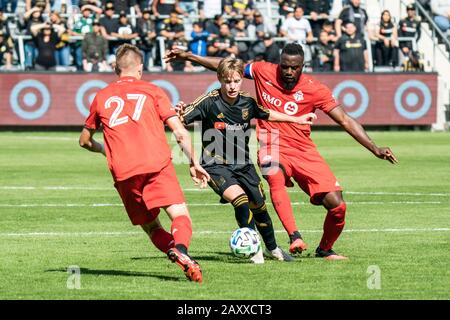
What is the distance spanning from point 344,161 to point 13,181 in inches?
336

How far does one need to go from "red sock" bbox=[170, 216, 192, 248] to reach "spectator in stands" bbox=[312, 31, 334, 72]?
90.1ft

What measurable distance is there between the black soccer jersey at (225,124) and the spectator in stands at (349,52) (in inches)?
993

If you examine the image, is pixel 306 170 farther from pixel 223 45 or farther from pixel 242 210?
pixel 223 45

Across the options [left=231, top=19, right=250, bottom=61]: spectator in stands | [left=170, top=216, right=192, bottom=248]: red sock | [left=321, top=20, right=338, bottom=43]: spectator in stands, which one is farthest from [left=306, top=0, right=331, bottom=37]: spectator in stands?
[left=170, top=216, right=192, bottom=248]: red sock

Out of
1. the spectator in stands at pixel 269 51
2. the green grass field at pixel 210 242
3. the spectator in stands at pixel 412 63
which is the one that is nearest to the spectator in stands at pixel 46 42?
the spectator in stands at pixel 269 51

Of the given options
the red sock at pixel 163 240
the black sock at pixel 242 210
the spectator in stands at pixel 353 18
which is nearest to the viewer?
the red sock at pixel 163 240

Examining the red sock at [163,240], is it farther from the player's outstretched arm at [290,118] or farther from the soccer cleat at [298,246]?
the player's outstretched arm at [290,118]

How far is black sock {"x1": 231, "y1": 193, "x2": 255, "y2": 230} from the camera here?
12172mm

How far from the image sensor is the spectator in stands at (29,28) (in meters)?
35.6

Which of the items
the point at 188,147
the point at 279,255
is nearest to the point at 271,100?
the point at 279,255

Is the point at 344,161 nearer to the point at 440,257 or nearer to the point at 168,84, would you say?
the point at 168,84

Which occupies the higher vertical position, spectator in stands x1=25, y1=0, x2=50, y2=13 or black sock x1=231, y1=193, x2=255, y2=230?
spectator in stands x1=25, y1=0, x2=50, y2=13

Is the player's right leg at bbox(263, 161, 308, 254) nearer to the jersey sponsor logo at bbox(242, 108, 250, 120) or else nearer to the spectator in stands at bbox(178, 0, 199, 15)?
the jersey sponsor logo at bbox(242, 108, 250, 120)

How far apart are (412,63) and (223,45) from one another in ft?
23.0
